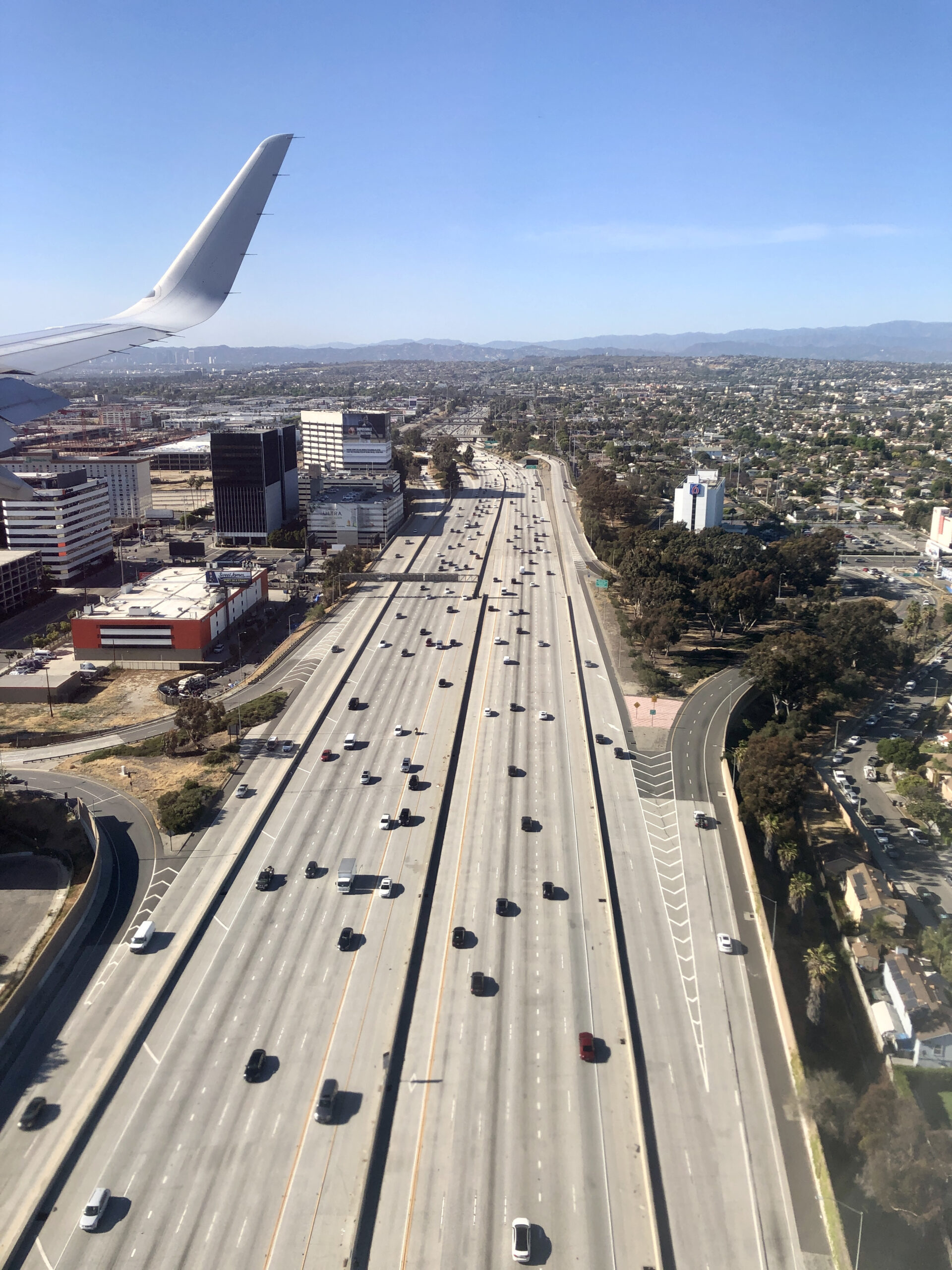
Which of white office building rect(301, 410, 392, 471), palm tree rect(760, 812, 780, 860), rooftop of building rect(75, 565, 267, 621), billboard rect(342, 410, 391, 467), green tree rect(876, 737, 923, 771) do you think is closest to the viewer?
palm tree rect(760, 812, 780, 860)

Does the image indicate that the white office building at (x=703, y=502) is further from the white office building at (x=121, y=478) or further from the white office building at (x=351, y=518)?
the white office building at (x=121, y=478)

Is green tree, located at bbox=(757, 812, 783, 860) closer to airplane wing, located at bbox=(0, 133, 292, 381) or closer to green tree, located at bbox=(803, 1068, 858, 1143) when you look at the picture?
green tree, located at bbox=(803, 1068, 858, 1143)

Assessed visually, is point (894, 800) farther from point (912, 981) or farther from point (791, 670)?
point (912, 981)

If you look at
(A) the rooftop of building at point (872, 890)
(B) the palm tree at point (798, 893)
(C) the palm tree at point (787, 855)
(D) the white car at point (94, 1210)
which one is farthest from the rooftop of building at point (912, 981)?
(D) the white car at point (94, 1210)

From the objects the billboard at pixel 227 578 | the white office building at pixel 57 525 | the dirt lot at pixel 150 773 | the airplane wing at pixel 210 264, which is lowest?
the dirt lot at pixel 150 773

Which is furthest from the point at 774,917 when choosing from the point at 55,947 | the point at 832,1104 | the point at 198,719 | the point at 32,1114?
the point at 198,719

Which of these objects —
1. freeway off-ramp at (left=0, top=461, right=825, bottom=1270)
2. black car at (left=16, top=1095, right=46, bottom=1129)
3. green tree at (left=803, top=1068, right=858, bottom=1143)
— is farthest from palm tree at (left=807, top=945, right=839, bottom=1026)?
black car at (left=16, top=1095, right=46, bottom=1129)
